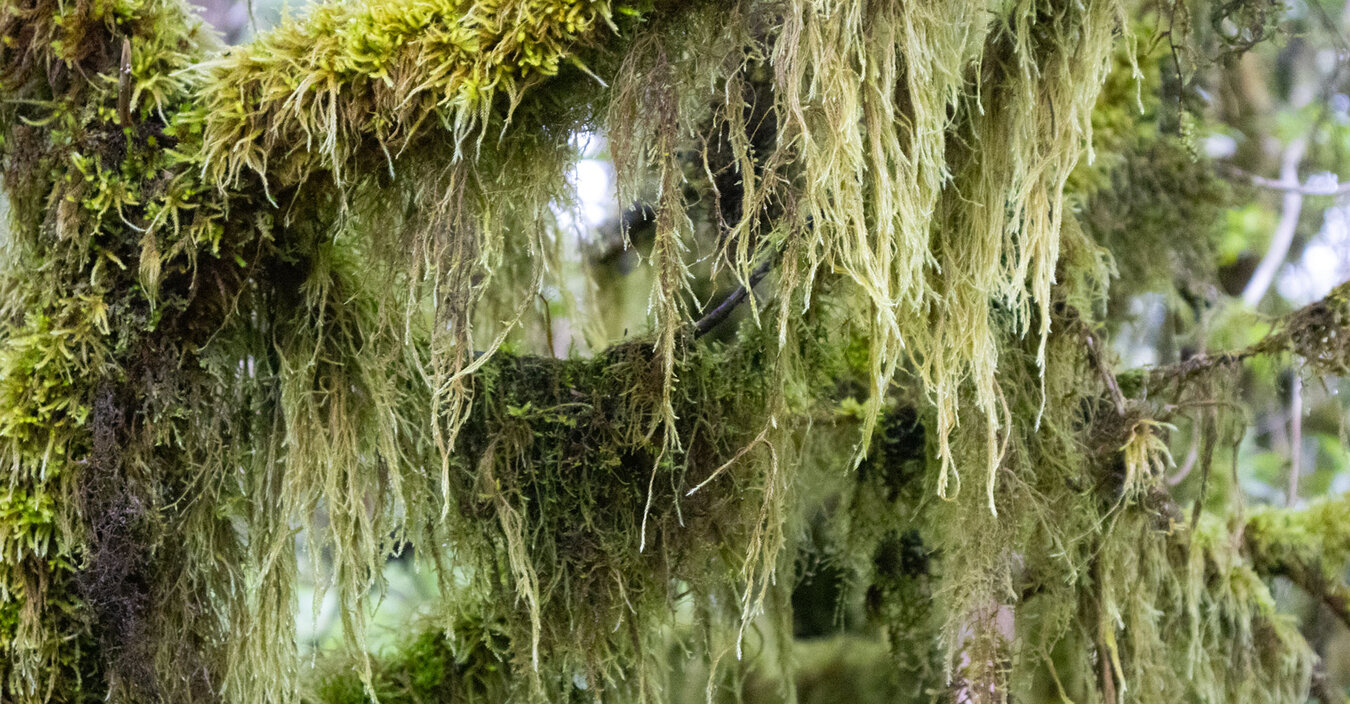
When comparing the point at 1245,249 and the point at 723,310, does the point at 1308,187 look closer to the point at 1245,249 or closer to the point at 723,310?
the point at 1245,249

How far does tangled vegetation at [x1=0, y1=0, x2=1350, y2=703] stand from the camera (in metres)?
1.20

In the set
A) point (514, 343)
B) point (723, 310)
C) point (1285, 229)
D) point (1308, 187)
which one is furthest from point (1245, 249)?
point (514, 343)

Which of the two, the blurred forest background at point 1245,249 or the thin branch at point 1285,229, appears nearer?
the blurred forest background at point 1245,249

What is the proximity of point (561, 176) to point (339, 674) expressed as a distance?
114 cm

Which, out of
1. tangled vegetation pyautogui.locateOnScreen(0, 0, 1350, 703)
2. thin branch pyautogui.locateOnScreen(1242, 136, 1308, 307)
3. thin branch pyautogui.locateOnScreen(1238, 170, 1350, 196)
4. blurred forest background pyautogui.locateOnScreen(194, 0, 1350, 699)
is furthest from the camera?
thin branch pyautogui.locateOnScreen(1242, 136, 1308, 307)

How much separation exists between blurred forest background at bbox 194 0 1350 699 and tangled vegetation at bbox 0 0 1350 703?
1.29 ft

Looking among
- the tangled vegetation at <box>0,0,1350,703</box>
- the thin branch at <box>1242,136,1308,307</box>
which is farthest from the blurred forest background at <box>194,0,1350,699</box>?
the tangled vegetation at <box>0,0,1350,703</box>

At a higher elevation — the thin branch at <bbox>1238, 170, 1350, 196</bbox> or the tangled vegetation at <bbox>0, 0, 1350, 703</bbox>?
the thin branch at <bbox>1238, 170, 1350, 196</bbox>

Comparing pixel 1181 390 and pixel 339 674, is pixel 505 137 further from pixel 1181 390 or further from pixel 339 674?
pixel 1181 390

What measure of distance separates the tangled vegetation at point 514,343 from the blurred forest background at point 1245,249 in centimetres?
39

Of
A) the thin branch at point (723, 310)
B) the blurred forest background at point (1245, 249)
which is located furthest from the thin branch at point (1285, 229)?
the thin branch at point (723, 310)

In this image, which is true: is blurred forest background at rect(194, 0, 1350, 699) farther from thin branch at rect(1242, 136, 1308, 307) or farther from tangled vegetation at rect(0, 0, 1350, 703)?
tangled vegetation at rect(0, 0, 1350, 703)

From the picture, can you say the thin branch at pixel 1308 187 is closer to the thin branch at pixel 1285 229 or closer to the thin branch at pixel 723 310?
the thin branch at pixel 1285 229

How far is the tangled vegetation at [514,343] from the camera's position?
3.94 ft
